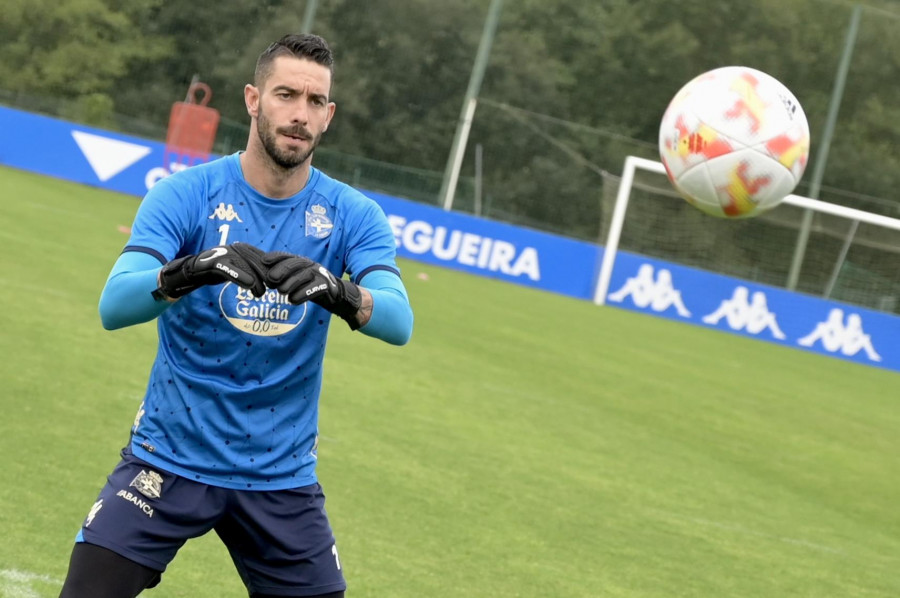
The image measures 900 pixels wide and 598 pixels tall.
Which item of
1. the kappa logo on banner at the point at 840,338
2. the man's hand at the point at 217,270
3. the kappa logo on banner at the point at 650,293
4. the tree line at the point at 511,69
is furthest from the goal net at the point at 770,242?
the man's hand at the point at 217,270

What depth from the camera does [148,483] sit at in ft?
11.1

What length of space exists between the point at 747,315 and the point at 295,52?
19593mm

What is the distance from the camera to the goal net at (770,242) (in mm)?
23141

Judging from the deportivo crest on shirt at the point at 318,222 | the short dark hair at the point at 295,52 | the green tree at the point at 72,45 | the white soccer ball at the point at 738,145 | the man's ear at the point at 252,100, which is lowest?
the deportivo crest on shirt at the point at 318,222

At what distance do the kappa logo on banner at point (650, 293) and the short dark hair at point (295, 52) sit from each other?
62.5ft

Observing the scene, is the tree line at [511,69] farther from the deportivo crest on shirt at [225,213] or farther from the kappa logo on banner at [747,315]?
the deportivo crest on shirt at [225,213]

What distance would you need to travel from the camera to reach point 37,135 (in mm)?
23094

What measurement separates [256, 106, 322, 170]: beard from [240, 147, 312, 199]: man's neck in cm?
4

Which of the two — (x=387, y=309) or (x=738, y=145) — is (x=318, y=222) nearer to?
(x=387, y=309)

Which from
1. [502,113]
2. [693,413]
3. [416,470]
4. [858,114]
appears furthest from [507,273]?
[858,114]

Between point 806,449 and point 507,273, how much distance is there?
12044 millimetres

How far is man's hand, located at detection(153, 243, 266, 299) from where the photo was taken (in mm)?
2979

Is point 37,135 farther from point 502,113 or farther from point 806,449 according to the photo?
point 806,449

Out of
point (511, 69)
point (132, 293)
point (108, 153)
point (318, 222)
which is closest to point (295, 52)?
point (318, 222)
